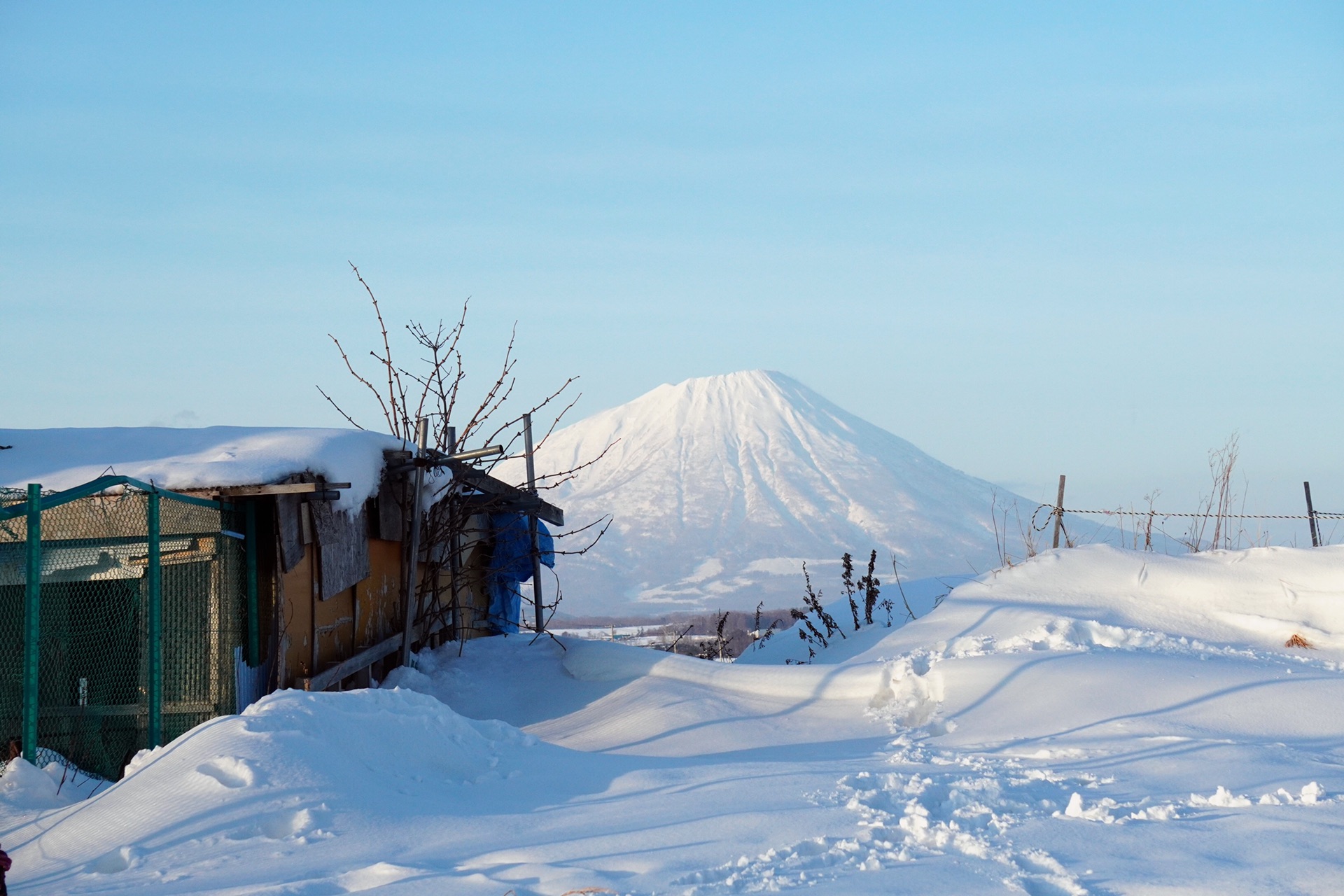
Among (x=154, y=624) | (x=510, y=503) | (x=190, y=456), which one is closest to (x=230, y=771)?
(x=154, y=624)

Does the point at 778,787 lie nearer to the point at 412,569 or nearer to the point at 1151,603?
the point at 412,569

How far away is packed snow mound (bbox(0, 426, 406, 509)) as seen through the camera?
648cm

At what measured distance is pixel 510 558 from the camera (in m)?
12.6

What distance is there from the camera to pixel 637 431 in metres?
99.1

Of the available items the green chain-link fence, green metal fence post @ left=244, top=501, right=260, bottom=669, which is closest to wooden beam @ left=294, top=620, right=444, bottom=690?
green metal fence post @ left=244, top=501, right=260, bottom=669

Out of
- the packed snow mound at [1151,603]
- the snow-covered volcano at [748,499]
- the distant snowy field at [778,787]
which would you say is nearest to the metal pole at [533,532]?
the distant snowy field at [778,787]

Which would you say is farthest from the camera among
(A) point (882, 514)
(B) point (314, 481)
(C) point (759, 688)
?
(A) point (882, 514)

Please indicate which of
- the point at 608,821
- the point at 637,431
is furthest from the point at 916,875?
the point at 637,431

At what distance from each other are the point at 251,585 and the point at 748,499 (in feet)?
263

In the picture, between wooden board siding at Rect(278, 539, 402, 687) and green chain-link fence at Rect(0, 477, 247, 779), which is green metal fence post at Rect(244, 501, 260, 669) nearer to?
green chain-link fence at Rect(0, 477, 247, 779)

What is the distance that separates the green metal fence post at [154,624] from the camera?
556 cm

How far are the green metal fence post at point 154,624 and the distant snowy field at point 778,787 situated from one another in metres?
0.70

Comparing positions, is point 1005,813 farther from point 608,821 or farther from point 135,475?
point 135,475

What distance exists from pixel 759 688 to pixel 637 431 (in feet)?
299
